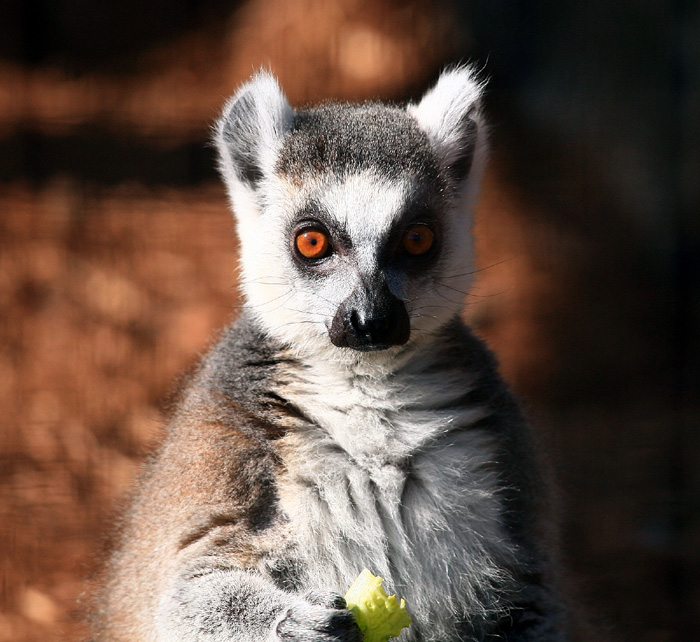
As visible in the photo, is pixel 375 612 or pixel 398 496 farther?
pixel 398 496

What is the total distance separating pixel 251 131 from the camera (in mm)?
2842

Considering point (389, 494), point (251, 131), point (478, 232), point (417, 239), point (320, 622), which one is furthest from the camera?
point (478, 232)

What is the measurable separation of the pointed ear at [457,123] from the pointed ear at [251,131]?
1.68 feet

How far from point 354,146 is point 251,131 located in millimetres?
418

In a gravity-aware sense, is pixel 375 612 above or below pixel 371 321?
below

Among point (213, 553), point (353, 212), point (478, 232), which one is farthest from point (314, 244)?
point (478, 232)

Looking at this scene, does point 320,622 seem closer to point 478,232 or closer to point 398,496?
point 398,496

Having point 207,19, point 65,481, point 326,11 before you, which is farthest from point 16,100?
point 65,481

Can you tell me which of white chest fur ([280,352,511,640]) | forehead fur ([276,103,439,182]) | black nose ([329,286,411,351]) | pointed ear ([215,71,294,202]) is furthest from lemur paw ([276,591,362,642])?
pointed ear ([215,71,294,202])

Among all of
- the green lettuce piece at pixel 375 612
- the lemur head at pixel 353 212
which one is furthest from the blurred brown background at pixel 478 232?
the green lettuce piece at pixel 375 612

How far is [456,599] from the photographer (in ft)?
8.45

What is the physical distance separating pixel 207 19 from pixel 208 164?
1.21 meters

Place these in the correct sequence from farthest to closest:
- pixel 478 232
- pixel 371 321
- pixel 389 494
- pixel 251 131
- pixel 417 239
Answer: pixel 478 232, pixel 251 131, pixel 417 239, pixel 389 494, pixel 371 321

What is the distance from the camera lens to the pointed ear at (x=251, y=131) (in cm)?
280
